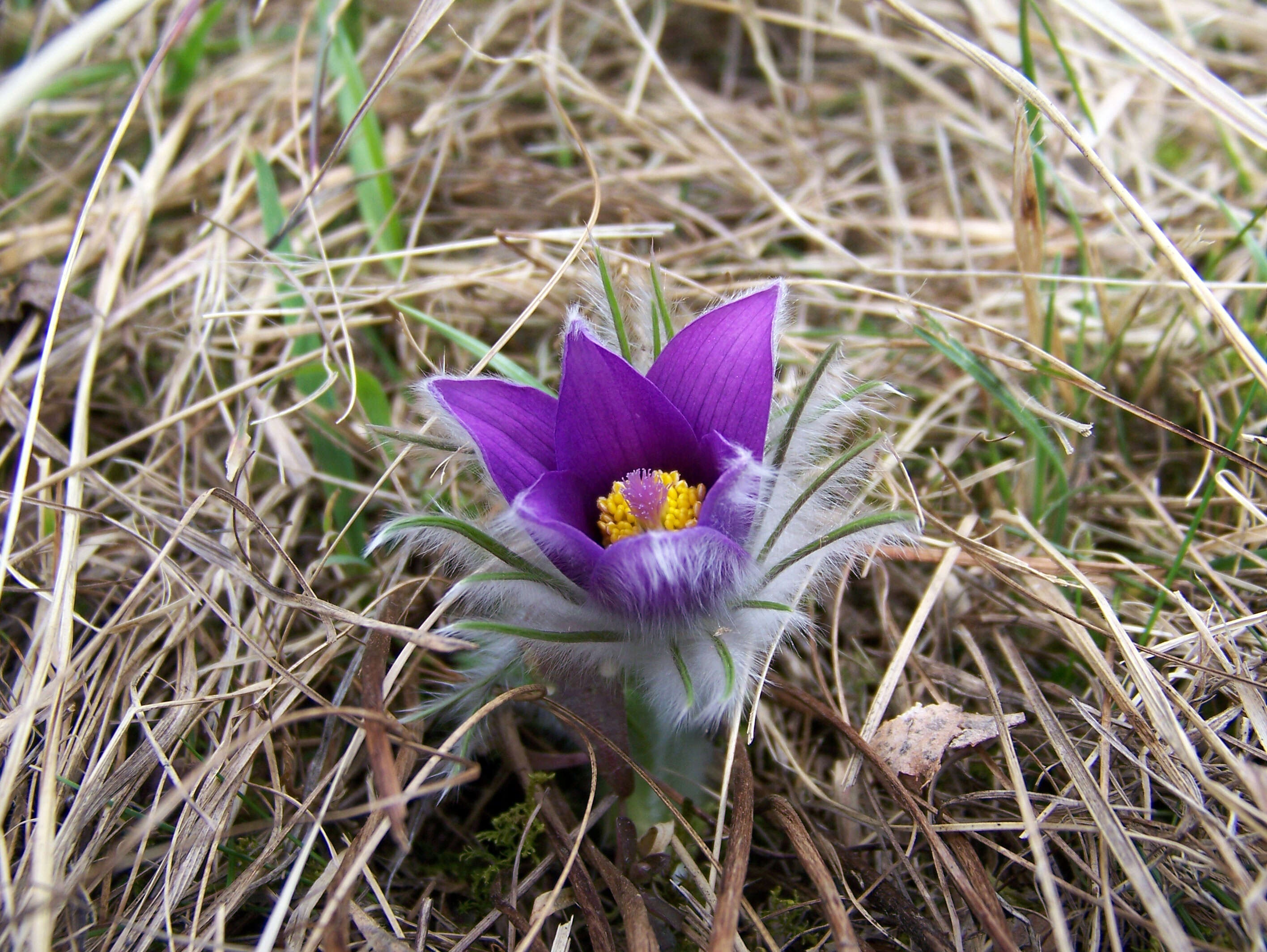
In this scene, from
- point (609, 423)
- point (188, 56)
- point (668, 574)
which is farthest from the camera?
point (188, 56)

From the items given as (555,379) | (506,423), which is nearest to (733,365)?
(506,423)

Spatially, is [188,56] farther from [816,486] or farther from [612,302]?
[816,486]

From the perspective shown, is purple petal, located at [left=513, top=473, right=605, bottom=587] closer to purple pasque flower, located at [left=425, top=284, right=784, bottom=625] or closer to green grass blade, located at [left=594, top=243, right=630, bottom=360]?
purple pasque flower, located at [left=425, top=284, right=784, bottom=625]

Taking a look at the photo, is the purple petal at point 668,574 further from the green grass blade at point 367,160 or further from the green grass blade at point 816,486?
the green grass blade at point 367,160

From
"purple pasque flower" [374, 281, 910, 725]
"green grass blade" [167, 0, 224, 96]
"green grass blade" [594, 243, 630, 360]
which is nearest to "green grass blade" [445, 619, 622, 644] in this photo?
"purple pasque flower" [374, 281, 910, 725]

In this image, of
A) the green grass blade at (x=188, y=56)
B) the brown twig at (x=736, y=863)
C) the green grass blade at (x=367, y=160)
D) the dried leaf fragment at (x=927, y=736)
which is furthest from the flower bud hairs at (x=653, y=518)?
the green grass blade at (x=188, y=56)

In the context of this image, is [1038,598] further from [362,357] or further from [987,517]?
[362,357]

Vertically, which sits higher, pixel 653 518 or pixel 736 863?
pixel 653 518

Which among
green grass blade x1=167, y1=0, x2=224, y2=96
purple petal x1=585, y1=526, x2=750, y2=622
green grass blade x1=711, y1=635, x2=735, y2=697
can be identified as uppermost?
green grass blade x1=167, y1=0, x2=224, y2=96
